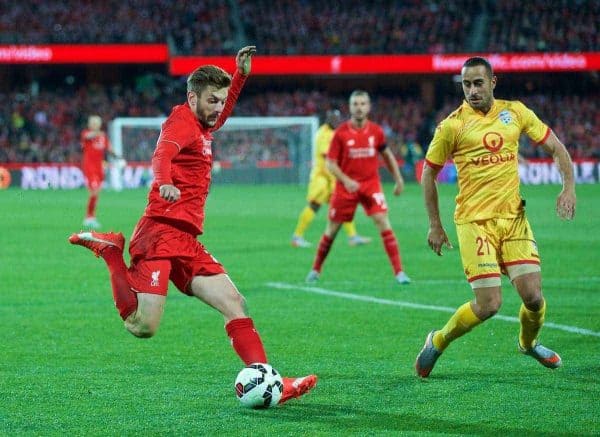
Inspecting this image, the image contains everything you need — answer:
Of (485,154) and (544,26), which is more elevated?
(544,26)

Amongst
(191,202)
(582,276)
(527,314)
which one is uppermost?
(191,202)

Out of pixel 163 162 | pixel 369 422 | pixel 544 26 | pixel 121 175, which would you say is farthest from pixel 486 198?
pixel 544 26

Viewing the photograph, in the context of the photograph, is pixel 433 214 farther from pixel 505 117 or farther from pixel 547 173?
pixel 547 173

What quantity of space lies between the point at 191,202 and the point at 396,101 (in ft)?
146

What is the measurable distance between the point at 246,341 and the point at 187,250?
0.68m

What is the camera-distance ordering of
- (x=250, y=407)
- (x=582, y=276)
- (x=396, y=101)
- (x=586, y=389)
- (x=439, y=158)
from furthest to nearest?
1. (x=396, y=101)
2. (x=582, y=276)
3. (x=439, y=158)
4. (x=586, y=389)
5. (x=250, y=407)

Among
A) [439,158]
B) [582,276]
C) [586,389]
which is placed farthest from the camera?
[582,276]

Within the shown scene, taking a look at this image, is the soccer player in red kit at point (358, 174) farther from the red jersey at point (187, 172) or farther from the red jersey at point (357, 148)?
the red jersey at point (187, 172)

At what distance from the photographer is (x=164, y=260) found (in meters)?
6.91

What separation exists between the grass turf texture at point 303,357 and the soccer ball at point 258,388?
0.07 meters

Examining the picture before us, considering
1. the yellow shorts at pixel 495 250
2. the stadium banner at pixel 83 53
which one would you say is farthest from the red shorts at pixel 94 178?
the stadium banner at pixel 83 53

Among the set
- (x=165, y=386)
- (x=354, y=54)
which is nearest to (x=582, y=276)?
(x=165, y=386)

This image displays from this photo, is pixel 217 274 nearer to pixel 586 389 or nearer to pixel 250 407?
pixel 250 407

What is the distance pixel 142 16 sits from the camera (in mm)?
48844
